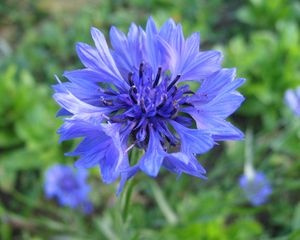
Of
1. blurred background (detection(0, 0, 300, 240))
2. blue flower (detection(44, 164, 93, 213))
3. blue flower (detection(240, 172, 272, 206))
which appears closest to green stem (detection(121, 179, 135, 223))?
blurred background (detection(0, 0, 300, 240))

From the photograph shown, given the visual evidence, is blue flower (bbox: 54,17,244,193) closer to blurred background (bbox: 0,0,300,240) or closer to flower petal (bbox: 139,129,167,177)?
flower petal (bbox: 139,129,167,177)

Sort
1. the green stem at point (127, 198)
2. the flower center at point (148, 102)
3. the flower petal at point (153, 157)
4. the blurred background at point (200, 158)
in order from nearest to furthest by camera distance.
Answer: the flower petal at point (153, 157), the flower center at point (148, 102), the green stem at point (127, 198), the blurred background at point (200, 158)

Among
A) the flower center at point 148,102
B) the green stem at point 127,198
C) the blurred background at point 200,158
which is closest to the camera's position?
the flower center at point 148,102

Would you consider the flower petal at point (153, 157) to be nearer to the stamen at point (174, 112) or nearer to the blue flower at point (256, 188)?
the stamen at point (174, 112)

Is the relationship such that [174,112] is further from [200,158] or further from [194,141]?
[200,158]

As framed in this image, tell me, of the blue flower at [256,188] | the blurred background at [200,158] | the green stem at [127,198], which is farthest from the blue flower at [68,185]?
the green stem at [127,198]

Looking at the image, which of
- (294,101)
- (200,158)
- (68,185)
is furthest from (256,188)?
(68,185)

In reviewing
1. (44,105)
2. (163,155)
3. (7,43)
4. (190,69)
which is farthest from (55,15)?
(163,155)
